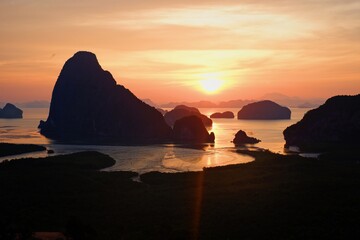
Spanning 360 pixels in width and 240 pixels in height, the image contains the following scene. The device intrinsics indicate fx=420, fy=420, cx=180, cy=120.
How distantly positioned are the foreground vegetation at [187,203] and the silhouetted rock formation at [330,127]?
52800mm

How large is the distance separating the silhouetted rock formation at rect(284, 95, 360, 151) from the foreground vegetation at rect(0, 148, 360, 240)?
5280 centimetres

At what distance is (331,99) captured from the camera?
6048 inches

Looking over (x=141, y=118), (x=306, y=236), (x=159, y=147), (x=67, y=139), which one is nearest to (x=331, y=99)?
(x=159, y=147)

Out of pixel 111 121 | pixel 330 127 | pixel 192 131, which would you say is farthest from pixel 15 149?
pixel 330 127

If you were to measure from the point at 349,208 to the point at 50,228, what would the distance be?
36.6m

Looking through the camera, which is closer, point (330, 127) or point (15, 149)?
point (15, 149)

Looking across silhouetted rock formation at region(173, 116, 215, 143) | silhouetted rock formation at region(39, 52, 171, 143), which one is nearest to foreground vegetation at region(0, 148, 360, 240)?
silhouetted rock formation at region(173, 116, 215, 143)

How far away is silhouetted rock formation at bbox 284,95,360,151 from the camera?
138 metres

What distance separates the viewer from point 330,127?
145 m

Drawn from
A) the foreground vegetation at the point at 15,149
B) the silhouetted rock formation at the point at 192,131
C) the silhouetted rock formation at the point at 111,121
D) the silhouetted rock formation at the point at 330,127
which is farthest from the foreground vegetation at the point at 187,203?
the silhouetted rock formation at the point at 111,121

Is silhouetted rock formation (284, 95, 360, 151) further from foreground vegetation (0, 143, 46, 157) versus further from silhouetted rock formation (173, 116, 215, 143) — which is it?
foreground vegetation (0, 143, 46, 157)

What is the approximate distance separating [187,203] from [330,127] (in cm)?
9863

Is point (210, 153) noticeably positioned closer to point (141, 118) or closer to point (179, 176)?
point (179, 176)

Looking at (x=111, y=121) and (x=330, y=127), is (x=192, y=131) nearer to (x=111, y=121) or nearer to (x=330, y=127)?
(x=111, y=121)
